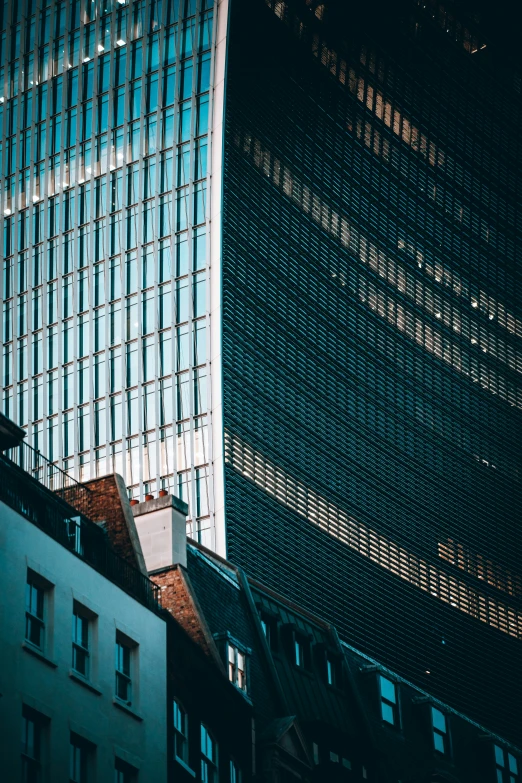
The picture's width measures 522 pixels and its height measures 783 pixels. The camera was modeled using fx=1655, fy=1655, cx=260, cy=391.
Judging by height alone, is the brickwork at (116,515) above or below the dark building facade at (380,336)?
below

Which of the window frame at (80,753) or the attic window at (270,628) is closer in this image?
the window frame at (80,753)

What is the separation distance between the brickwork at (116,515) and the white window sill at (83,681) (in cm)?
550

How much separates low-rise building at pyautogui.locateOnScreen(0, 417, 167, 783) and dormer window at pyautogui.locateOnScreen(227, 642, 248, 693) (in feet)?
17.5

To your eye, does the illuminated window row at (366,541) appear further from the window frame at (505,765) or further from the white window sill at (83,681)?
the white window sill at (83,681)

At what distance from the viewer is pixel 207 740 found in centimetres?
4131

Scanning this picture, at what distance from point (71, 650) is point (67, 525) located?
3.99m

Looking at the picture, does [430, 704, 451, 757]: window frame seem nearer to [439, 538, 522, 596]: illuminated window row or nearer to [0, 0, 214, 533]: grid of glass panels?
[0, 0, 214, 533]: grid of glass panels

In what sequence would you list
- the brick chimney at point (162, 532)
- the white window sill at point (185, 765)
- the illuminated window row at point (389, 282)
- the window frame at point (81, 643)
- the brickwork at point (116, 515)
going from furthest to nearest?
the illuminated window row at point (389, 282) < the brick chimney at point (162, 532) < the brickwork at point (116, 515) < the white window sill at point (185, 765) < the window frame at point (81, 643)

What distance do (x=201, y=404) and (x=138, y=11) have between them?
41889mm

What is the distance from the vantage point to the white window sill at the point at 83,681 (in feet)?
116

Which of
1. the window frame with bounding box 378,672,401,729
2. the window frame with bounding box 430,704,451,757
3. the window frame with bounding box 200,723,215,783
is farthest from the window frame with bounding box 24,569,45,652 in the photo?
the window frame with bounding box 430,704,451,757

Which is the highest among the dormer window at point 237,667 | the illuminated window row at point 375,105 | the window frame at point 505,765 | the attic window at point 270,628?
the illuminated window row at point 375,105

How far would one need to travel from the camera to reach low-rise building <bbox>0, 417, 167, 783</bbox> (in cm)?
3344

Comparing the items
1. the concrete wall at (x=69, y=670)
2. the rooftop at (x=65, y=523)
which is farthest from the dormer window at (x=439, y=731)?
the concrete wall at (x=69, y=670)
